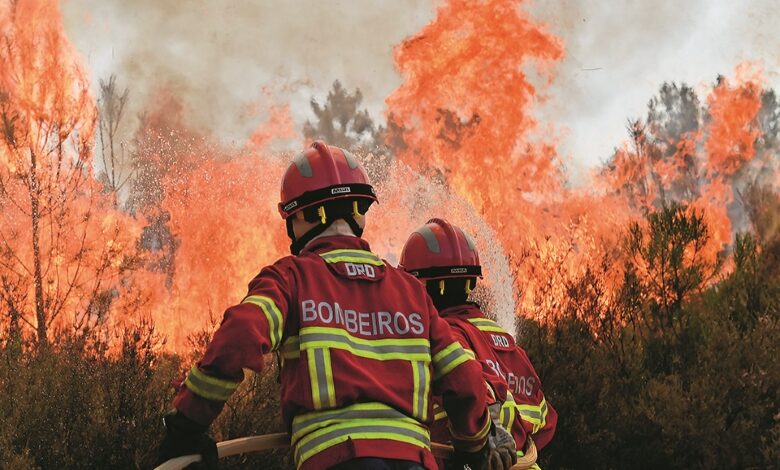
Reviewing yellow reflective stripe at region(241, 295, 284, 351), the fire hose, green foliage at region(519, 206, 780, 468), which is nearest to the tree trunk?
green foliage at region(519, 206, 780, 468)

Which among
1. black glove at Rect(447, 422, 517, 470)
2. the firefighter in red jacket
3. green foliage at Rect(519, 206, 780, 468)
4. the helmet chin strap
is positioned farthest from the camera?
green foliage at Rect(519, 206, 780, 468)

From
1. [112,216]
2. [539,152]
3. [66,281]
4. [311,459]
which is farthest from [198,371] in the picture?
[539,152]

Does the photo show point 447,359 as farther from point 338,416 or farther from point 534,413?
point 534,413

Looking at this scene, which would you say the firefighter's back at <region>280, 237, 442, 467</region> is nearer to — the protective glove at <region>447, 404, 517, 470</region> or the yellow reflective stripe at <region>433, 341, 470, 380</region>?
the yellow reflective stripe at <region>433, 341, 470, 380</region>

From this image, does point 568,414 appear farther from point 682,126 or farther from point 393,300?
point 682,126

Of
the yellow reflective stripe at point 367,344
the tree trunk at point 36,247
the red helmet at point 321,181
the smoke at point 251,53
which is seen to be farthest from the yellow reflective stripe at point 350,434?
the smoke at point 251,53

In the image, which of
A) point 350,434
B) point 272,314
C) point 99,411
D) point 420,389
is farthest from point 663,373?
point 272,314

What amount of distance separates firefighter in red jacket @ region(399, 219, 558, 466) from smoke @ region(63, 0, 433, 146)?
43.3 feet

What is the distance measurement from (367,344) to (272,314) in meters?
0.36

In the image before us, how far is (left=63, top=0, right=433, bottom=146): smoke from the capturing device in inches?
688

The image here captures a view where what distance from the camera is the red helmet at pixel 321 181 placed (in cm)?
304

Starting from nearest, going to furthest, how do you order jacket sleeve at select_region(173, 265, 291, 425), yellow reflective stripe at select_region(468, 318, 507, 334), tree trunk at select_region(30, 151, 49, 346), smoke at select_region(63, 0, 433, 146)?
jacket sleeve at select_region(173, 265, 291, 425) → yellow reflective stripe at select_region(468, 318, 507, 334) → tree trunk at select_region(30, 151, 49, 346) → smoke at select_region(63, 0, 433, 146)

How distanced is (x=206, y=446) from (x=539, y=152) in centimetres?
1557

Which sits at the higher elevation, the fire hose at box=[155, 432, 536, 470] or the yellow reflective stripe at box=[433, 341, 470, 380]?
the yellow reflective stripe at box=[433, 341, 470, 380]
